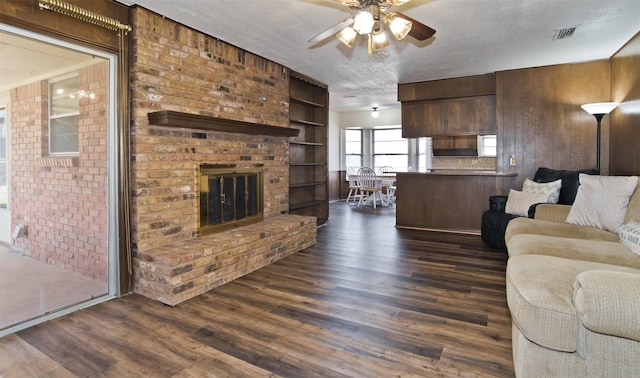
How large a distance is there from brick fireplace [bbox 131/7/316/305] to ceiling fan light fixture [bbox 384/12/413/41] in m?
1.76

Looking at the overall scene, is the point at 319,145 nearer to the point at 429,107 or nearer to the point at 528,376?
the point at 429,107

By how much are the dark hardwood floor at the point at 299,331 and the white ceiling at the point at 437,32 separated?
2.37 metres

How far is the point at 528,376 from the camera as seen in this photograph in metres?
1.51

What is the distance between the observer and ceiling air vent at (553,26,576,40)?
3467mm

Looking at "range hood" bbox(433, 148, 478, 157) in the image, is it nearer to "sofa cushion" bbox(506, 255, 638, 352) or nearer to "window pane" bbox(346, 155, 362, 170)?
"window pane" bbox(346, 155, 362, 170)

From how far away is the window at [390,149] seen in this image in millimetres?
9578

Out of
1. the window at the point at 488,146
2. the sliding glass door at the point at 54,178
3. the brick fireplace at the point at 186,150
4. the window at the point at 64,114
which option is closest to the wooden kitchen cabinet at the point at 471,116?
→ the window at the point at 488,146

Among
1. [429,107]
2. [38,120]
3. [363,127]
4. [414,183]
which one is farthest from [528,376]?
[363,127]

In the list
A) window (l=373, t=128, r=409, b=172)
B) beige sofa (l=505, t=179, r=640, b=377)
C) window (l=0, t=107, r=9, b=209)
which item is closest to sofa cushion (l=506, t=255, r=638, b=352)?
beige sofa (l=505, t=179, r=640, b=377)

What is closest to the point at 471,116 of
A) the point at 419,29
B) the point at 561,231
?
the point at 561,231

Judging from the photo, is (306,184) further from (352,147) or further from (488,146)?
(352,147)

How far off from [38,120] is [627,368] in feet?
12.4

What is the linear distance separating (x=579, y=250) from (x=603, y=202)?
971mm

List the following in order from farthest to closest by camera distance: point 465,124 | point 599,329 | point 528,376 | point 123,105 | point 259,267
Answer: point 465,124 → point 259,267 → point 123,105 → point 528,376 → point 599,329
